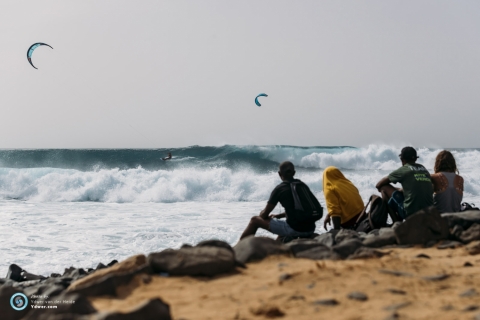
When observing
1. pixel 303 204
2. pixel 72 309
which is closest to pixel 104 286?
pixel 72 309

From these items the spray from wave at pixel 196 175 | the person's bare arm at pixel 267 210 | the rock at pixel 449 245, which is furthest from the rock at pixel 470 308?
the spray from wave at pixel 196 175

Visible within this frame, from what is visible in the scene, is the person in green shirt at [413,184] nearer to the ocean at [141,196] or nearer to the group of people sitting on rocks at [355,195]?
the group of people sitting on rocks at [355,195]

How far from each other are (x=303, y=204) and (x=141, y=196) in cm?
1491

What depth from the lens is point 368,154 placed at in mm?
34094

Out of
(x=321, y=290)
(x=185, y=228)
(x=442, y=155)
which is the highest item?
(x=442, y=155)

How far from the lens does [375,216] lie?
6383 millimetres

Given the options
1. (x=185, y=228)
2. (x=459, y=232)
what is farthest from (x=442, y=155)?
(x=185, y=228)

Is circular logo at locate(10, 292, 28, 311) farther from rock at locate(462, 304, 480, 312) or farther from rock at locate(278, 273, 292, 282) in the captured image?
rock at locate(462, 304, 480, 312)

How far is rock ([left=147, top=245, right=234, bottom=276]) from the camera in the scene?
378cm

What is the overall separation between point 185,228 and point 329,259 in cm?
735

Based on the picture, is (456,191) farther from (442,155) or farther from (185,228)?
(185,228)

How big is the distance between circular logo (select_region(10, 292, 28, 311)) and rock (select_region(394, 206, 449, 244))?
3.43m

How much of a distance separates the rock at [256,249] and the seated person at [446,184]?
2891 millimetres

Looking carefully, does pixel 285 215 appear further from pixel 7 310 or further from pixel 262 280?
pixel 7 310
